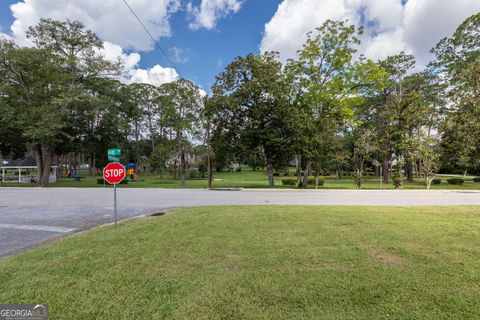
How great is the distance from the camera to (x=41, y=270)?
321 cm

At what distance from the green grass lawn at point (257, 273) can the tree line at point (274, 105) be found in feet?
44.4

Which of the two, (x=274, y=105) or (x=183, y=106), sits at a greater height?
(x=183, y=106)

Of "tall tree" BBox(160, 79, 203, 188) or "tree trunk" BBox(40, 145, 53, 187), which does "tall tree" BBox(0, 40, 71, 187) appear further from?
"tall tree" BBox(160, 79, 203, 188)

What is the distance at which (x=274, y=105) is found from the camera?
60.6 ft

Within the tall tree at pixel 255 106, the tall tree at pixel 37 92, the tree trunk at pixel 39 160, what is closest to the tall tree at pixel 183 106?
the tall tree at pixel 255 106

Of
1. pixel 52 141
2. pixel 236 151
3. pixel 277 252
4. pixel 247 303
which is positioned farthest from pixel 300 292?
pixel 52 141

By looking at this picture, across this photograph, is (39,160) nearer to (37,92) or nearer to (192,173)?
(37,92)

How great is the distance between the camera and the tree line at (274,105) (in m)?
18.2

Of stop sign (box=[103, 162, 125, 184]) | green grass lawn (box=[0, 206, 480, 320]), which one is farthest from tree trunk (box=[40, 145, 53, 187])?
green grass lawn (box=[0, 206, 480, 320])

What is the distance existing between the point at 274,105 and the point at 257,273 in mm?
16662

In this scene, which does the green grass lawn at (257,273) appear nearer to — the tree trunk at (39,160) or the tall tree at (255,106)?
the tall tree at (255,106)

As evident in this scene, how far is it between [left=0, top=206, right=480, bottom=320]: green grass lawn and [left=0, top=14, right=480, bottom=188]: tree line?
13.5m

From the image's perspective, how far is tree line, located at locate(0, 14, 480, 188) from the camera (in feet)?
Result: 59.9

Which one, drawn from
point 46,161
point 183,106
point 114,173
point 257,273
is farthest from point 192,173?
point 257,273
